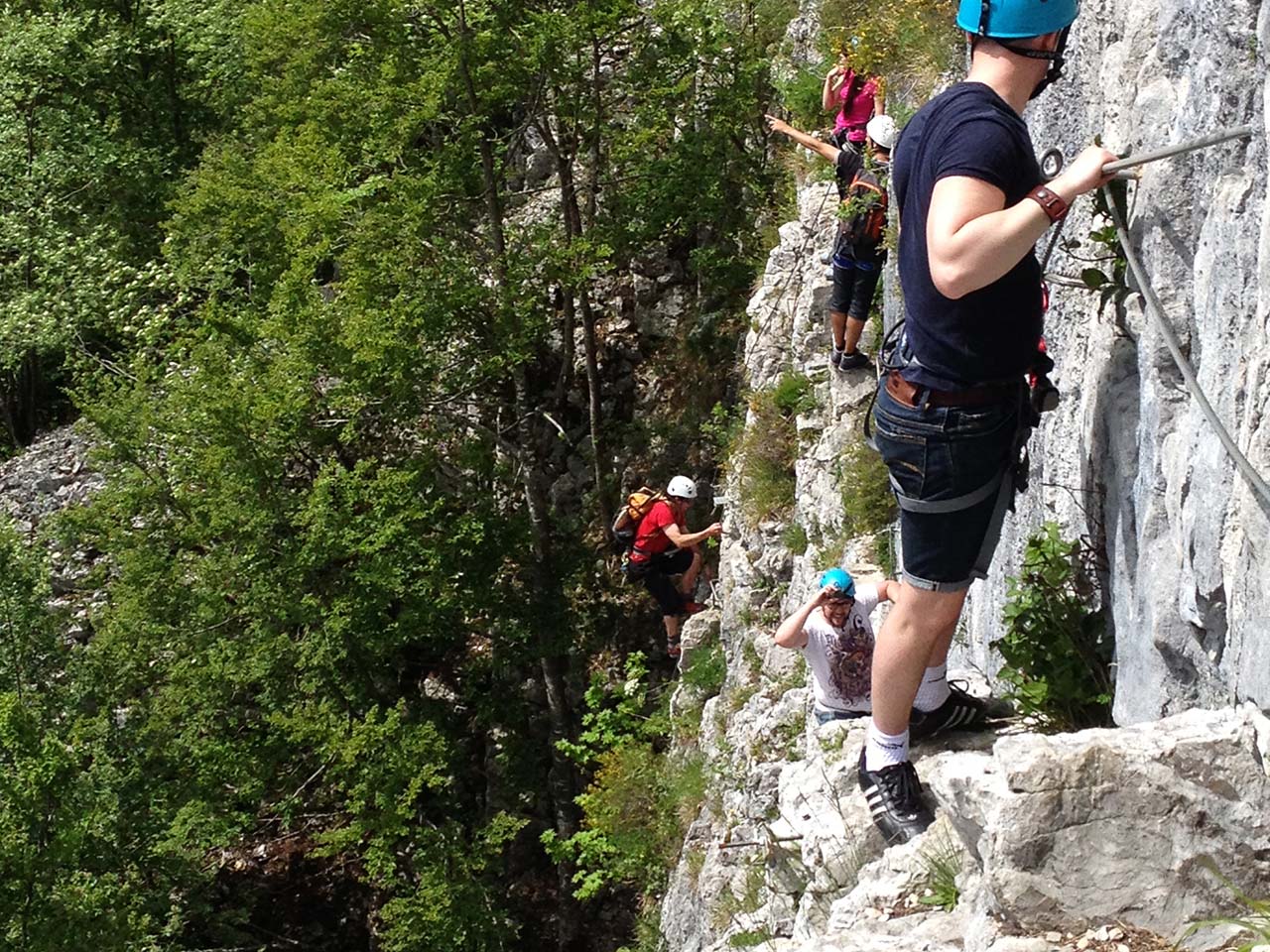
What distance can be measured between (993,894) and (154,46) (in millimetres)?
23289

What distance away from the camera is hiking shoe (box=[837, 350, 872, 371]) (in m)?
10.0

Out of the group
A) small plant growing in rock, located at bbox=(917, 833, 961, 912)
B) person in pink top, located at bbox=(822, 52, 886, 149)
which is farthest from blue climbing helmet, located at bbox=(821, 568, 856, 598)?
person in pink top, located at bbox=(822, 52, 886, 149)

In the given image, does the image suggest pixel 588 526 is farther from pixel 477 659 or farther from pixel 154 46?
pixel 154 46

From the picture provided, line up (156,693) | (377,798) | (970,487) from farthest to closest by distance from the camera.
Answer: (156,693) < (377,798) < (970,487)

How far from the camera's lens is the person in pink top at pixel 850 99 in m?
10.7

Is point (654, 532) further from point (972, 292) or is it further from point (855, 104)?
point (972, 292)

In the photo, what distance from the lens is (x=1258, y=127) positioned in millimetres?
3457

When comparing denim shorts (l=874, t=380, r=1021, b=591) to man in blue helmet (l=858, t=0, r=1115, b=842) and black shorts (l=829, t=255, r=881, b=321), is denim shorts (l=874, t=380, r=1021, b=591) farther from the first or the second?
black shorts (l=829, t=255, r=881, b=321)

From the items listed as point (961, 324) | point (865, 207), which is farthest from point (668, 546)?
point (961, 324)

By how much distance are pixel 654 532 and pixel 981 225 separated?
35.3 feet

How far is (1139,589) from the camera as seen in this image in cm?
430

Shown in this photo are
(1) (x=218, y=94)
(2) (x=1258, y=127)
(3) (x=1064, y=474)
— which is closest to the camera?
(2) (x=1258, y=127)

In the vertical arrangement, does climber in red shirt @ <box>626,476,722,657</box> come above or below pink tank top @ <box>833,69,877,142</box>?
below

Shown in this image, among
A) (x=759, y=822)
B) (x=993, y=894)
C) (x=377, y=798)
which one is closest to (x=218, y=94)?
(x=377, y=798)
